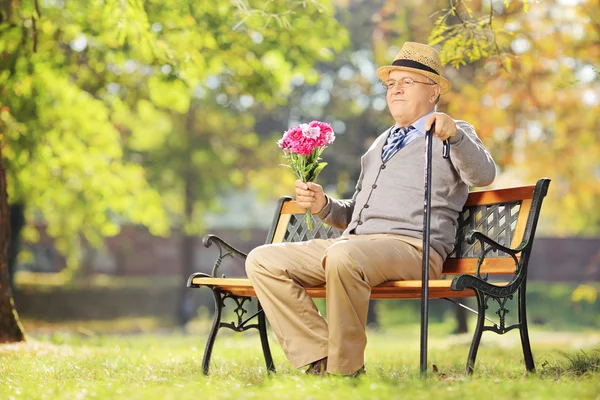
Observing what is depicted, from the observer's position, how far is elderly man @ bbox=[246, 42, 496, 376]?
4.54m

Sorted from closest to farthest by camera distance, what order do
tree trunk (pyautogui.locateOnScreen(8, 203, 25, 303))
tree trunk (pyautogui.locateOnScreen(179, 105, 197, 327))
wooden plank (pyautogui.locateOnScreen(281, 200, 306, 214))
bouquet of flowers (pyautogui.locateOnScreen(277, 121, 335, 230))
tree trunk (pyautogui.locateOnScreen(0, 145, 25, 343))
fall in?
bouquet of flowers (pyautogui.locateOnScreen(277, 121, 335, 230)) → wooden plank (pyautogui.locateOnScreen(281, 200, 306, 214)) → tree trunk (pyautogui.locateOnScreen(0, 145, 25, 343)) → tree trunk (pyautogui.locateOnScreen(8, 203, 25, 303)) → tree trunk (pyautogui.locateOnScreen(179, 105, 197, 327))

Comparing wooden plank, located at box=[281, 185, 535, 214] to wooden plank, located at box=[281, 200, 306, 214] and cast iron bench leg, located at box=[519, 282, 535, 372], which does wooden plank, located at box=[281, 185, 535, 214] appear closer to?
cast iron bench leg, located at box=[519, 282, 535, 372]

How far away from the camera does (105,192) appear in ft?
49.6

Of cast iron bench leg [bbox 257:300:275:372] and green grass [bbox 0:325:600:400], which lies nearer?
green grass [bbox 0:325:600:400]

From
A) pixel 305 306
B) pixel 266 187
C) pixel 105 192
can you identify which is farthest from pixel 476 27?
Answer: pixel 266 187

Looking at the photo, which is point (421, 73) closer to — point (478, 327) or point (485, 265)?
point (485, 265)

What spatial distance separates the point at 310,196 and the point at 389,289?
83 cm

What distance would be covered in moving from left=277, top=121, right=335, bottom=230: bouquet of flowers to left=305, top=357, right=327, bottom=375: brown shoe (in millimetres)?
1101

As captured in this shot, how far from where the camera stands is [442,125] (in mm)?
4500

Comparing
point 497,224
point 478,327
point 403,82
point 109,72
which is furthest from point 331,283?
point 109,72

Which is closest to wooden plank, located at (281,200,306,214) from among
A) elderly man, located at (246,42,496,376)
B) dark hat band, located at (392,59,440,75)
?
elderly man, located at (246,42,496,376)

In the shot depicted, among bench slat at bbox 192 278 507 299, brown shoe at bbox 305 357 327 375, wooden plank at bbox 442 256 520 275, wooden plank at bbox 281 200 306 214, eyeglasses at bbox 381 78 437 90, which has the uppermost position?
eyeglasses at bbox 381 78 437 90

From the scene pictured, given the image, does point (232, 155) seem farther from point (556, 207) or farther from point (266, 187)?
point (556, 207)

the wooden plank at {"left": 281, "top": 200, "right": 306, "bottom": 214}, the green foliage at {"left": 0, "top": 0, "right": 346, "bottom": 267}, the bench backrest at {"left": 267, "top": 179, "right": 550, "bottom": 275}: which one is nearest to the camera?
the bench backrest at {"left": 267, "top": 179, "right": 550, "bottom": 275}
